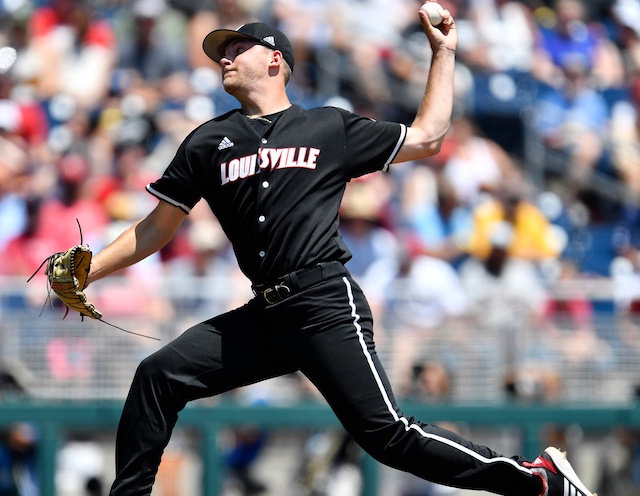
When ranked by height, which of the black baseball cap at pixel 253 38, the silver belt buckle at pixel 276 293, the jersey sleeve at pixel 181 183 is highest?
the black baseball cap at pixel 253 38

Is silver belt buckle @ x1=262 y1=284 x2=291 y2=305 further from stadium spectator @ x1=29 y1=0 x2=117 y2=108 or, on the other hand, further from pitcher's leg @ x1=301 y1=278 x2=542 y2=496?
stadium spectator @ x1=29 y1=0 x2=117 y2=108

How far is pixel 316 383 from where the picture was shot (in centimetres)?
499

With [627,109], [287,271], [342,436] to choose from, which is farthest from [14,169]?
[627,109]

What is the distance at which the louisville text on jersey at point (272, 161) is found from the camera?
500 cm

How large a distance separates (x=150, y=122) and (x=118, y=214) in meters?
1.21

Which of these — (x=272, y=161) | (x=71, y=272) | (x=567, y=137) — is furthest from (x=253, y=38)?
(x=567, y=137)

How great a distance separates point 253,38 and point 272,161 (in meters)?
0.56

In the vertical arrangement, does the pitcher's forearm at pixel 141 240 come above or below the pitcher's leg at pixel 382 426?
above

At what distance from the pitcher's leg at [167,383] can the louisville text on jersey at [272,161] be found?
0.67 m

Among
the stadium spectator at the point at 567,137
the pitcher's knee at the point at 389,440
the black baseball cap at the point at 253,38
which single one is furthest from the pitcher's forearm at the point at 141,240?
the stadium spectator at the point at 567,137

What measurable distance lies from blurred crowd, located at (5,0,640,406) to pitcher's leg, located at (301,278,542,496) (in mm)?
3375

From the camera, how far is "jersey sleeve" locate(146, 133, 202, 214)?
5125 mm

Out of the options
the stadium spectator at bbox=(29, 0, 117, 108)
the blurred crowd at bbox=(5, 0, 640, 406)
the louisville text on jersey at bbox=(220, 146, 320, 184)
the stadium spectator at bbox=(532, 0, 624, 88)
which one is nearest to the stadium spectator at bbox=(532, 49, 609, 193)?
the blurred crowd at bbox=(5, 0, 640, 406)

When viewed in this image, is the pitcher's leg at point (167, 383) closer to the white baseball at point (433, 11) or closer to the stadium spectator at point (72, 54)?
the white baseball at point (433, 11)
